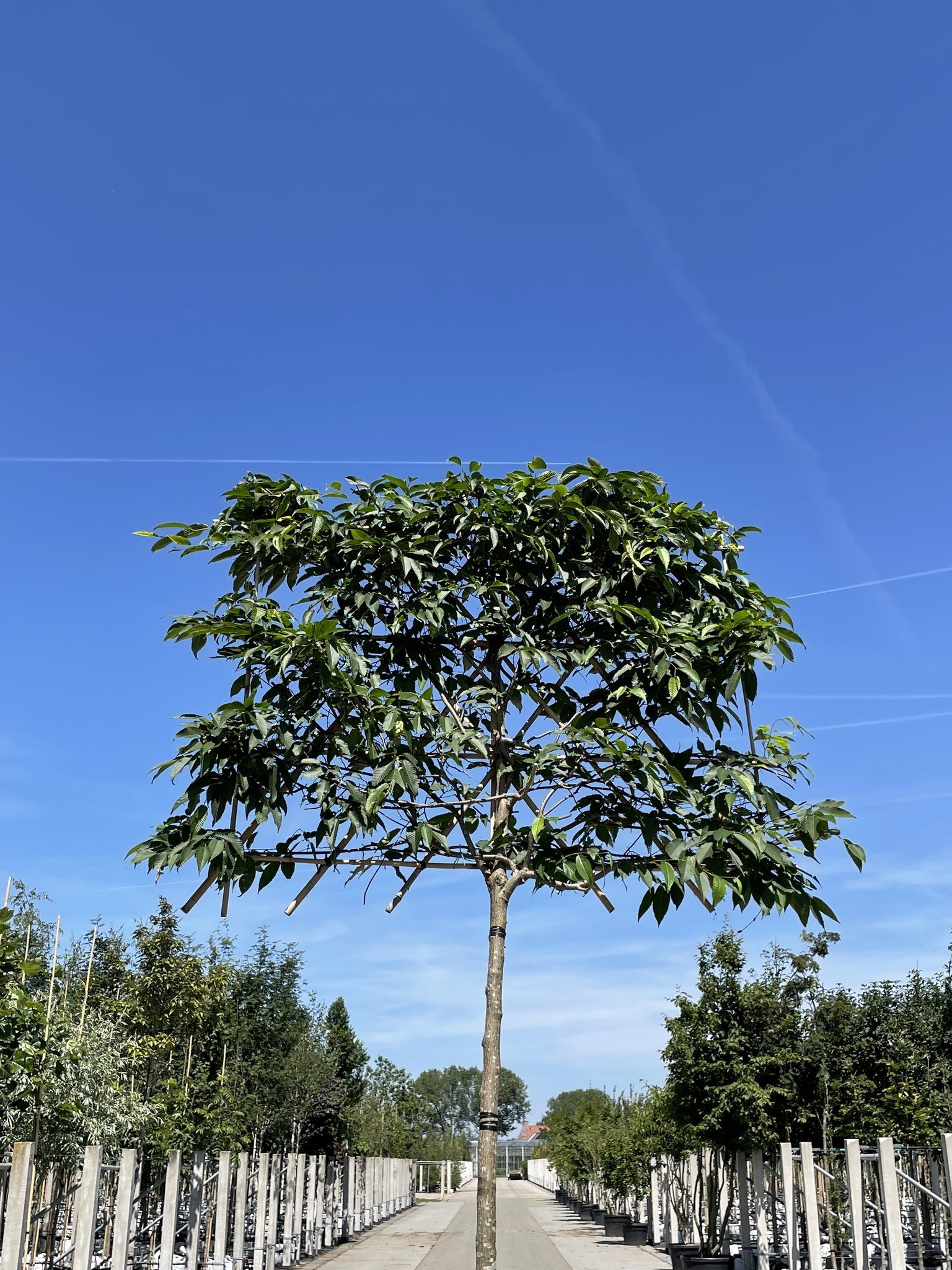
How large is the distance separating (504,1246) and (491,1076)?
23.1 m

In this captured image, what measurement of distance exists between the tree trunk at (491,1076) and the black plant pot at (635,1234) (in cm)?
2450

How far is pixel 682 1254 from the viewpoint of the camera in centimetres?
1596

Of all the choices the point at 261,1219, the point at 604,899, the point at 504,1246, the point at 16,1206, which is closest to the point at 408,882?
the point at 604,899

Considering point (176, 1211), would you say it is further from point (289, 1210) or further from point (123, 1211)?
Result: point (289, 1210)

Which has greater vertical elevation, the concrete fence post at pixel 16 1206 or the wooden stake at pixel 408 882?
the wooden stake at pixel 408 882

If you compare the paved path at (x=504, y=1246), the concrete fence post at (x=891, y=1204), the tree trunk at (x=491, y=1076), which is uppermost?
the tree trunk at (x=491, y=1076)

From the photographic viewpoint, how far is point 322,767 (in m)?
5.73

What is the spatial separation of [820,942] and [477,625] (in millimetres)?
21563

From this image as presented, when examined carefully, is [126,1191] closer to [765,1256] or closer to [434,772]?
[434,772]

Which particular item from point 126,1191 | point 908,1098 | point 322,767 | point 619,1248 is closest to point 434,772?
point 322,767

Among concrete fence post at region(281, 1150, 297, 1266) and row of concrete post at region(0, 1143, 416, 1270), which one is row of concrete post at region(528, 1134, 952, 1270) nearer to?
row of concrete post at region(0, 1143, 416, 1270)

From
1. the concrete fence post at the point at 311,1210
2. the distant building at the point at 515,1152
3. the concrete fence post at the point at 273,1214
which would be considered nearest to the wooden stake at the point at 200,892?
the concrete fence post at the point at 273,1214

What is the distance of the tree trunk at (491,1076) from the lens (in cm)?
571

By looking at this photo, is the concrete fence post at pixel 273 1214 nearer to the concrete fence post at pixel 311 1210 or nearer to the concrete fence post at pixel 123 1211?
the concrete fence post at pixel 311 1210
